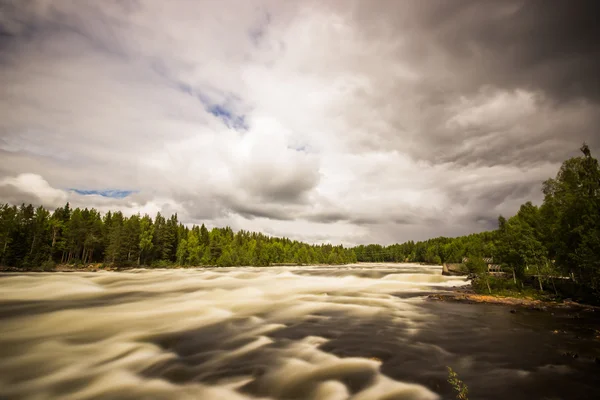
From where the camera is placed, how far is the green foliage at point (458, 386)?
28.7ft

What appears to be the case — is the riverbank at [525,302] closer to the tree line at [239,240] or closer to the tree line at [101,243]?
the tree line at [239,240]

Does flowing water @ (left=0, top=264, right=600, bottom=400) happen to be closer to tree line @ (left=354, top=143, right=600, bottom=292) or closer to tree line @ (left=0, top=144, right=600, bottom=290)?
tree line @ (left=354, top=143, right=600, bottom=292)

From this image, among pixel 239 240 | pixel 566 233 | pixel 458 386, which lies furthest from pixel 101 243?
pixel 566 233

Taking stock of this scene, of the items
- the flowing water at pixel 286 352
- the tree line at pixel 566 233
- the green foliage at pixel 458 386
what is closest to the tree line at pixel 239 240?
the tree line at pixel 566 233

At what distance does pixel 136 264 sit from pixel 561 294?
101844 mm

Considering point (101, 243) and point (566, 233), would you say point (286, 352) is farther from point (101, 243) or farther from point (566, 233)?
point (101, 243)

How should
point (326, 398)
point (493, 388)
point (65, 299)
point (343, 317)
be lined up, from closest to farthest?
point (326, 398)
point (493, 388)
point (343, 317)
point (65, 299)

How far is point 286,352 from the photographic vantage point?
1309 centimetres

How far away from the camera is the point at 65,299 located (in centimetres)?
2683

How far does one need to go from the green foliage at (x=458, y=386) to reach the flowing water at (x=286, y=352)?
0.28m

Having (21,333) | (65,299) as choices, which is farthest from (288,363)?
(65,299)

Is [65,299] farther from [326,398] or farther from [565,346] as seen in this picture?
[565,346]

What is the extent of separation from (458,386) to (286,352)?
24.2 feet

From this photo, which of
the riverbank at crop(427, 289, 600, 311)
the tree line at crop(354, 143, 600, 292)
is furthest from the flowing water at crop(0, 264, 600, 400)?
the tree line at crop(354, 143, 600, 292)
